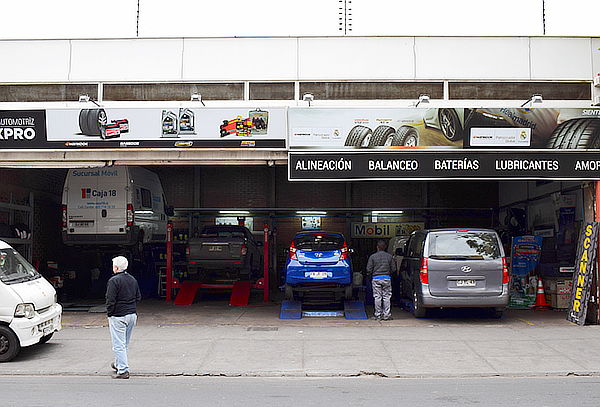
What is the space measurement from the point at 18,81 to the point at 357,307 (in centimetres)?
1028

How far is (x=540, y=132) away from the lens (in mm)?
13414

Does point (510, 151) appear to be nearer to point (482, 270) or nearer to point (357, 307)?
point (482, 270)

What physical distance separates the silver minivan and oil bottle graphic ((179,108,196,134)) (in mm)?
5691

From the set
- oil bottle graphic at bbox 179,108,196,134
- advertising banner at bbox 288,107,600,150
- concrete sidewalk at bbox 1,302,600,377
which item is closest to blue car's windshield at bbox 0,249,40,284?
concrete sidewalk at bbox 1,302,600,377

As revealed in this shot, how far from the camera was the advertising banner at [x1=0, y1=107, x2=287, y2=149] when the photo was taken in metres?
13.4

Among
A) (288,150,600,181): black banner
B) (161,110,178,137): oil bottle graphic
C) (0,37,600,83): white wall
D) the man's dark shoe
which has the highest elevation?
(0,37,600,83): white wall

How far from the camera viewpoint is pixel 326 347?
10711 mm

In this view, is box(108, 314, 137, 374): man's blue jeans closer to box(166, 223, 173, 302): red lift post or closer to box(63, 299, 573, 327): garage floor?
box(63, 299, 573, 327): garage floor

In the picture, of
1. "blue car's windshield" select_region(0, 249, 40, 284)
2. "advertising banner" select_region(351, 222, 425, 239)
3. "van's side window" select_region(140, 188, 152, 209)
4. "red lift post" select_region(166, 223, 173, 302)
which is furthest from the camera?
"advertising banner" select_region(351, 222, 425, 239)

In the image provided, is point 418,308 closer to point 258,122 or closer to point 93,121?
point 258,122

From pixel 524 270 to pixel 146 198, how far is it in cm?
1069

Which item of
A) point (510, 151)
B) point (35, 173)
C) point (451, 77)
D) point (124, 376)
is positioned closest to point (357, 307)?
point (510, 151)

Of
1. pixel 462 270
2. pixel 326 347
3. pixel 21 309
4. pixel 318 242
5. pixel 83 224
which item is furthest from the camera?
pixel 83 224

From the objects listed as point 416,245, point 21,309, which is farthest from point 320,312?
point 21,309
